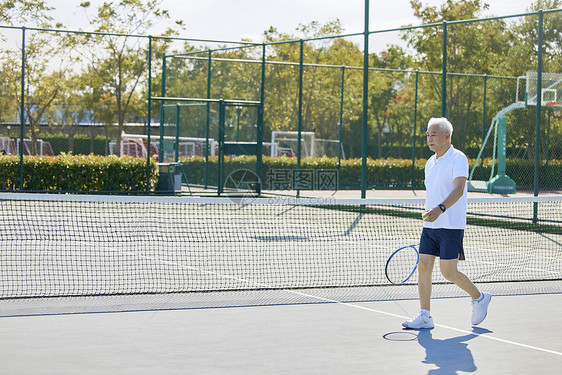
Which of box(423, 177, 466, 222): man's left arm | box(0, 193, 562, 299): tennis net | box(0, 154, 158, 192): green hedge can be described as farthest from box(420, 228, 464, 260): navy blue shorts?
box(0, 154, 158, 192): green hedge

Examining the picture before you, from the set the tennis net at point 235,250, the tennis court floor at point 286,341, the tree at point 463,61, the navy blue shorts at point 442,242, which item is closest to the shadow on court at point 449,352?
the tennis court floor at point 286,341

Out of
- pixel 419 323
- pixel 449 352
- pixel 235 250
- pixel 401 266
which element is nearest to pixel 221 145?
pixel 235 250

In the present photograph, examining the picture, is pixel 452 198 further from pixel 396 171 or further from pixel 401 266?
pixel 396 171

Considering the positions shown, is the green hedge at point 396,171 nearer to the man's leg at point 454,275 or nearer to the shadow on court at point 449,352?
the man's leg at point 454,275

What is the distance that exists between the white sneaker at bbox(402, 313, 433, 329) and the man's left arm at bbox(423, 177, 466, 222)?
0.75 metres

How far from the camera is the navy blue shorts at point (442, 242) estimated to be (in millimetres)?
6082

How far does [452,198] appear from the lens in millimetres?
5910

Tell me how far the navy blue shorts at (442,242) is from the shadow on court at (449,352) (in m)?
0.58

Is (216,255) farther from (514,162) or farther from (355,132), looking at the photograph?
(355,132)

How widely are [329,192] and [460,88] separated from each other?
5.34 metres

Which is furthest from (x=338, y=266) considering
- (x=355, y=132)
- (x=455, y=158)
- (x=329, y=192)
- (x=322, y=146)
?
(x=355, y=132)

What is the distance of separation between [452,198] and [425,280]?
67 centimetres

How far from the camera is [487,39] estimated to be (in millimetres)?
28219

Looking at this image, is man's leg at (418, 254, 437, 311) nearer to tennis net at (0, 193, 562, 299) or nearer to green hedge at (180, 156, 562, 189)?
tennis net at (0, 193, 562, 299)
